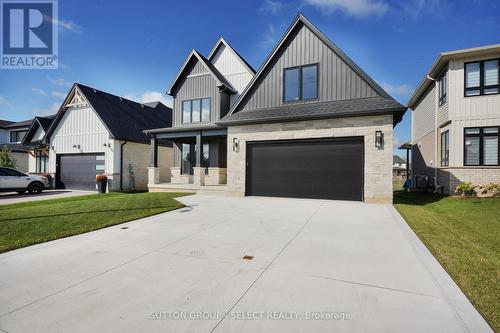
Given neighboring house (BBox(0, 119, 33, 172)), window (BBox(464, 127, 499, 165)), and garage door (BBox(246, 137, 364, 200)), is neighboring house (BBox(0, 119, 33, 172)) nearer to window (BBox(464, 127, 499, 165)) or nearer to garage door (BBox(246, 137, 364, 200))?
garage door (BBox(246, 137, 364, 200))

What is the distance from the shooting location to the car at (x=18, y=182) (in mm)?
14398

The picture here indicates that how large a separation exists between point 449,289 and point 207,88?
15.8 metres

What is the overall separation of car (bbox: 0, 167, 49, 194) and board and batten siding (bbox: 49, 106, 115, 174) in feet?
11.9

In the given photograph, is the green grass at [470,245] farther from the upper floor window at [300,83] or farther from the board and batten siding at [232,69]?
the board and batten siding at [232,69]

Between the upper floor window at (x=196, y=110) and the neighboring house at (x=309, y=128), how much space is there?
1976 millimetres

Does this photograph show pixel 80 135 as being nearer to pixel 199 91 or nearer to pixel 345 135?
pixel 199 91

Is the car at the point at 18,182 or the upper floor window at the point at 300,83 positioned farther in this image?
the car at the point at 18,182

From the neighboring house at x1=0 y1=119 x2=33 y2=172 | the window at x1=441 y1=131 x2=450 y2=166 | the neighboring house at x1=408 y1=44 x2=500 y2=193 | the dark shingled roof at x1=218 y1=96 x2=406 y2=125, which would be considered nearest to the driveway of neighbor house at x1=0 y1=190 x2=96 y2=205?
the neighboring house at x1=0 y1=119 x2=33 y2=172

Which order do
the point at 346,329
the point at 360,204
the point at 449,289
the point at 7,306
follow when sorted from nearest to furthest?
the point at 346,329, the point at 7,306, the point at 449,289, the point at 360,204

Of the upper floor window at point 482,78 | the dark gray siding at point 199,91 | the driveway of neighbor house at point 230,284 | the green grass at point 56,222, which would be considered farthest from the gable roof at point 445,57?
the green grass at point 56,222

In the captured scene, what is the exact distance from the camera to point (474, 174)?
11.5 metres

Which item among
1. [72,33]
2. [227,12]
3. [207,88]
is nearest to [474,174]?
[227,12]

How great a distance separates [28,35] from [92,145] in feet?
27.4

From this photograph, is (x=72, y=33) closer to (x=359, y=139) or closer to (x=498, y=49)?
(x=359, y=139)
